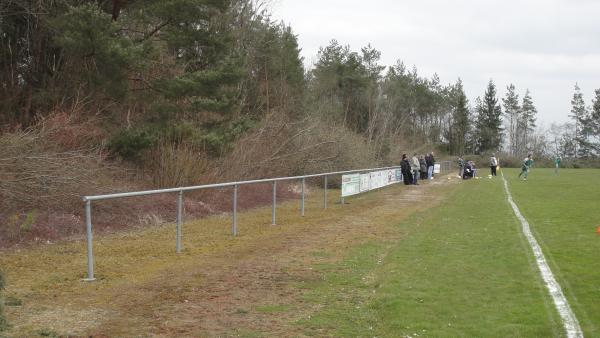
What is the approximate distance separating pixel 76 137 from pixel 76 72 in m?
2.87

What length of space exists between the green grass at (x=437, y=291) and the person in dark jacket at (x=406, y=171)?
17.5m

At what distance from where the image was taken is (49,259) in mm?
9070

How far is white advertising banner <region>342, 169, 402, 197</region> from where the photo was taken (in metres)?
19.2

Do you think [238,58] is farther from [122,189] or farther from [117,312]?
[117,312]

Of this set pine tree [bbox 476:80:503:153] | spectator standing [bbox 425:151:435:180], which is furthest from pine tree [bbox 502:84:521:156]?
spectator standing [bbox 425:151:435:180]

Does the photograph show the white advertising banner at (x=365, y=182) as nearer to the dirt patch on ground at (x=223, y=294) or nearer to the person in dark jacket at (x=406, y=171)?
the person in dark jacket at (x=406, y=171)

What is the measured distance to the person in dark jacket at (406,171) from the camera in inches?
1144

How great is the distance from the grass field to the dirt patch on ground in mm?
20

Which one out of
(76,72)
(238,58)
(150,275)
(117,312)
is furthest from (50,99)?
(117,312)

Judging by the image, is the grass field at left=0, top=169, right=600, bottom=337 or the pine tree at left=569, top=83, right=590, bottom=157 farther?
the pine tree at left=569, top=83, right=590, bottom=157

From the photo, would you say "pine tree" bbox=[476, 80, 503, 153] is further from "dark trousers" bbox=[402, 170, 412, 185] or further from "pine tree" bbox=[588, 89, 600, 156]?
"dark trousers" bbox=[402, 170, 412, 185]

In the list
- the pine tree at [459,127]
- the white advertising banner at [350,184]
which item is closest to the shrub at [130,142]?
the white advertising banner at [350,184]

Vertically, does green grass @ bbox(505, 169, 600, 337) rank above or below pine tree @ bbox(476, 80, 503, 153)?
below

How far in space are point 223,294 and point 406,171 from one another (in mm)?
23984
